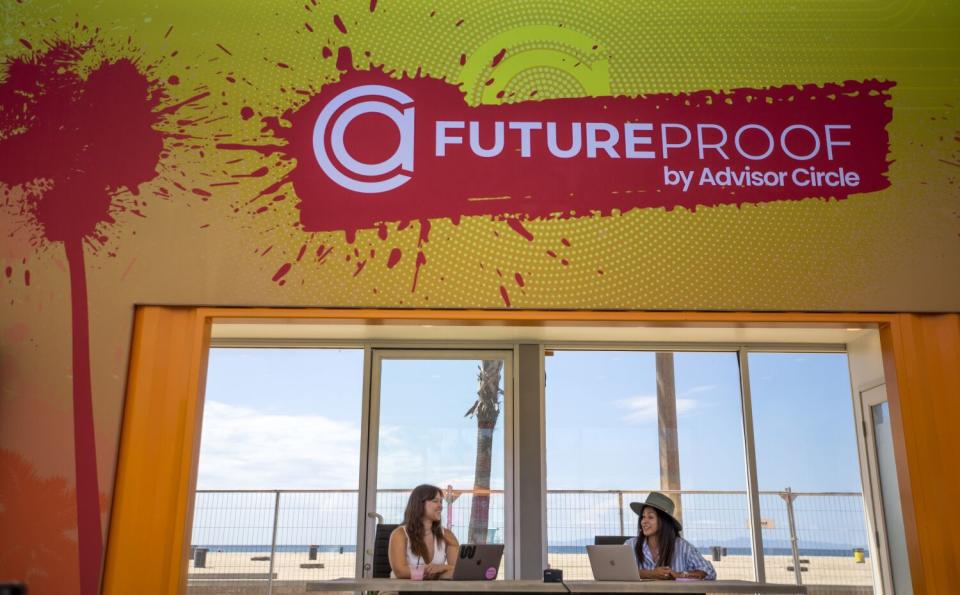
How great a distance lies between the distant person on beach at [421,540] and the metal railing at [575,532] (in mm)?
1264

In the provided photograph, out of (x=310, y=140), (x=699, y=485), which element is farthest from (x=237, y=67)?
(x=699, y=485)

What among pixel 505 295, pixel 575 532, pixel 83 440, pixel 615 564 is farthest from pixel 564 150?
pixel 575 532

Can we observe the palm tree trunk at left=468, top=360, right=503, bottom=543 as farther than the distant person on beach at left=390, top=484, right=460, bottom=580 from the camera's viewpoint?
Yes

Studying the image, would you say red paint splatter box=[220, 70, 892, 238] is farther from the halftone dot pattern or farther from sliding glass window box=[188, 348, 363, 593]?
sliding glass window box=[188, 348, 363, 593]

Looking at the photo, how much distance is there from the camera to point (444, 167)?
5125 mm

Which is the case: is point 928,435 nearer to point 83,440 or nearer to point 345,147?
point 345,147

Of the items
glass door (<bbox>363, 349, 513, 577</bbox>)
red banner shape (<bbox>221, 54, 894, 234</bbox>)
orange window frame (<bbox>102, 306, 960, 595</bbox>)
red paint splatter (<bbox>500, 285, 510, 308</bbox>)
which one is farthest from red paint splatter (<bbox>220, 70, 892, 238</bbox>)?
glass door (<bbox>363, 349, 513, 577</bbox>)

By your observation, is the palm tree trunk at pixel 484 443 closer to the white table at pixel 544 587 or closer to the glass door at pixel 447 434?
the glass door at pixel 447 434

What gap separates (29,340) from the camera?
4.80 m

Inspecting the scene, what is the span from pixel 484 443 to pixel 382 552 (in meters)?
1.74

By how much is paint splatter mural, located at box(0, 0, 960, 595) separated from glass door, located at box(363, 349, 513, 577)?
2.43 m

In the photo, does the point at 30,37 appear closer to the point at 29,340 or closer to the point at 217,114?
the point at 217,114

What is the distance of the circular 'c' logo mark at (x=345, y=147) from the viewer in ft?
16.7

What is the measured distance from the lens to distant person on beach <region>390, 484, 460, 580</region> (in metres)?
5.47
